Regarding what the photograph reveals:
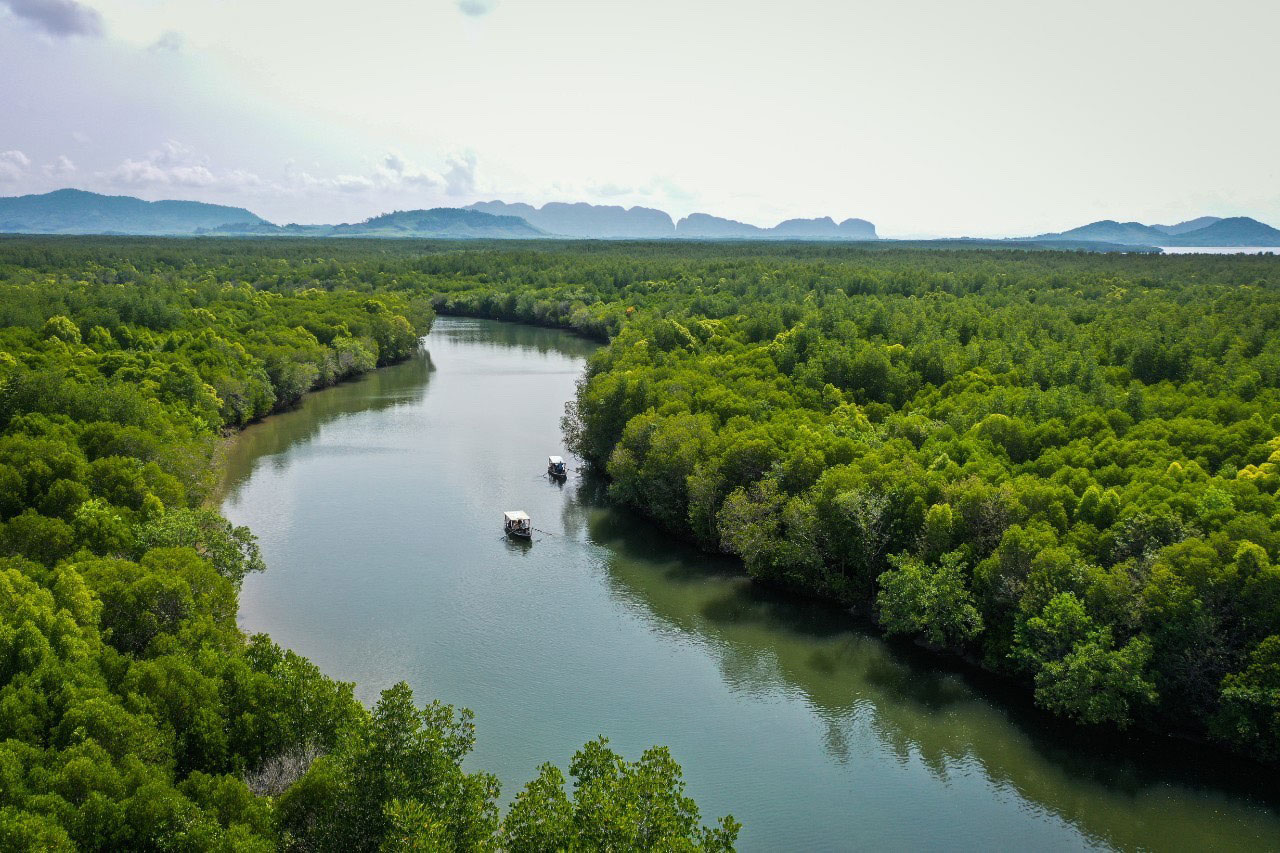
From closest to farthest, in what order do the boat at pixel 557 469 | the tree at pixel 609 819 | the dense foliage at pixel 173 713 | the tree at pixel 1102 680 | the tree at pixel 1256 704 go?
the tree at pixel 609 819, the dense foliage at pixel 173 713, the tree at pixel 1256 704, the tree at pixel 1102 680, the boat at pixel 557 469

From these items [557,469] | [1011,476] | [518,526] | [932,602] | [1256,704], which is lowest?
[518,526]

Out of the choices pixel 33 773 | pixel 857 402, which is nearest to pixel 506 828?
pixel 33 773

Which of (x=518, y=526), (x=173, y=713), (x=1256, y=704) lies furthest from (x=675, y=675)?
(x=1256, y=704)

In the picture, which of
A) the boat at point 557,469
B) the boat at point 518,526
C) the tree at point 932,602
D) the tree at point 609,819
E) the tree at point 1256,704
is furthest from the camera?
the boat at point 557,469

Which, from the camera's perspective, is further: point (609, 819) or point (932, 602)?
point (932, 602)

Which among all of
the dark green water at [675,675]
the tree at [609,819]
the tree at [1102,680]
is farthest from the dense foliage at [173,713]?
the tree at [1102,680]

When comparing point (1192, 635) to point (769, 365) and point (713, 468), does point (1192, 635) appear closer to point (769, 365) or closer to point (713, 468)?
point (713, 468)

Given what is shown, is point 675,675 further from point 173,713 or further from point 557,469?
point 557,469

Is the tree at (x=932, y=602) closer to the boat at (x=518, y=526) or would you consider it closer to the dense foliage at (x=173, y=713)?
the dense foliage at (x=173, y=713)
